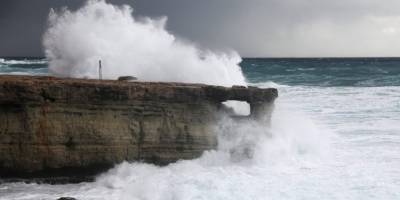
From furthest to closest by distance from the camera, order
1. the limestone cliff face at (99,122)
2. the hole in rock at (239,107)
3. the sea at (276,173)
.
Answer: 1. the hole in rock at (239,107)
2. the limestone cliff face at (99,122)
3. the sea at (276,173)

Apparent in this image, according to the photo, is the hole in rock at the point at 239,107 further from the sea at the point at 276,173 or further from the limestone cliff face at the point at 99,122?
the limestone cliff face at the point at 99,122

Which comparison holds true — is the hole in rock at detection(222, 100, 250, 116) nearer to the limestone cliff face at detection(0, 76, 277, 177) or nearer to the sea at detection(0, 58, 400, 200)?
the sea at detection(0, 58, 400, 200)

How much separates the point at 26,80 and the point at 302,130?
6.57 meters

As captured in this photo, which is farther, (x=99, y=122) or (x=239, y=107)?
(x=239, y=107)

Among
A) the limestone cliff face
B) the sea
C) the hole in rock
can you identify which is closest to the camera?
the sea

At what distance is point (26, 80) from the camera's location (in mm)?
9133

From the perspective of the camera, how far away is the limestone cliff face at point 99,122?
910 centimetres

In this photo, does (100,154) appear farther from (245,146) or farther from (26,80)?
(245,146)

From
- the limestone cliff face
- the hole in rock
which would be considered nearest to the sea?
the limestone cliff face

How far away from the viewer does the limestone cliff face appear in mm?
9102

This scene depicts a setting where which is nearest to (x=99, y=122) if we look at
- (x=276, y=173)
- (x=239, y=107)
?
(x=276, y=173)

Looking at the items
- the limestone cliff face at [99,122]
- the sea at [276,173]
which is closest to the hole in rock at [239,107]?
the sea at [276,173]

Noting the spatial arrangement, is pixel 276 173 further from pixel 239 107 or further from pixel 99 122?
pixel 99 122

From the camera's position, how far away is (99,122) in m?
9.49
